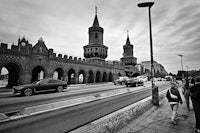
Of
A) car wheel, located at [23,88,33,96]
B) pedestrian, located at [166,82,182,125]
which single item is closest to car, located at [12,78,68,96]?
car wheel, located at [23,88,33,96]

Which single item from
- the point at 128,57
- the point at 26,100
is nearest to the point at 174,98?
the point at 26,100

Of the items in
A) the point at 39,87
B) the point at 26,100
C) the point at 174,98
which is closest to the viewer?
the point at 174,98

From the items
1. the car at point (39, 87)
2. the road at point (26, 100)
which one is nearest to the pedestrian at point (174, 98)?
the road at point (26, 100)

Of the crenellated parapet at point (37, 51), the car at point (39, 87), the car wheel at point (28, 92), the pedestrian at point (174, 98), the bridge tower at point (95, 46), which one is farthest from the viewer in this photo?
the bridge tower at point (95, 46)

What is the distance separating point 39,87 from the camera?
11703 mm

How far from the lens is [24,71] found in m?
20.1

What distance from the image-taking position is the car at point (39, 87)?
34.8 feet

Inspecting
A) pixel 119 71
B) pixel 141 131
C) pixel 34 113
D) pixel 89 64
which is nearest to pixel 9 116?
pixel 34 113

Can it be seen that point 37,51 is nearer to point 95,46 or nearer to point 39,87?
point 39,87

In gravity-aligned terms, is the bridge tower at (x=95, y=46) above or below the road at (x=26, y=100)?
above

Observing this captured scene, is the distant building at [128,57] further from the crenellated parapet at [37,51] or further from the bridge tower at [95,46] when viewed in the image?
the crenellated parapet at [37,51]

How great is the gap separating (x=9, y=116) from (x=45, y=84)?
7.43m

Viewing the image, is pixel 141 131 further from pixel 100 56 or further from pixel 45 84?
pixel 100 56

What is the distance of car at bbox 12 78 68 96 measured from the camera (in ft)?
34.8
